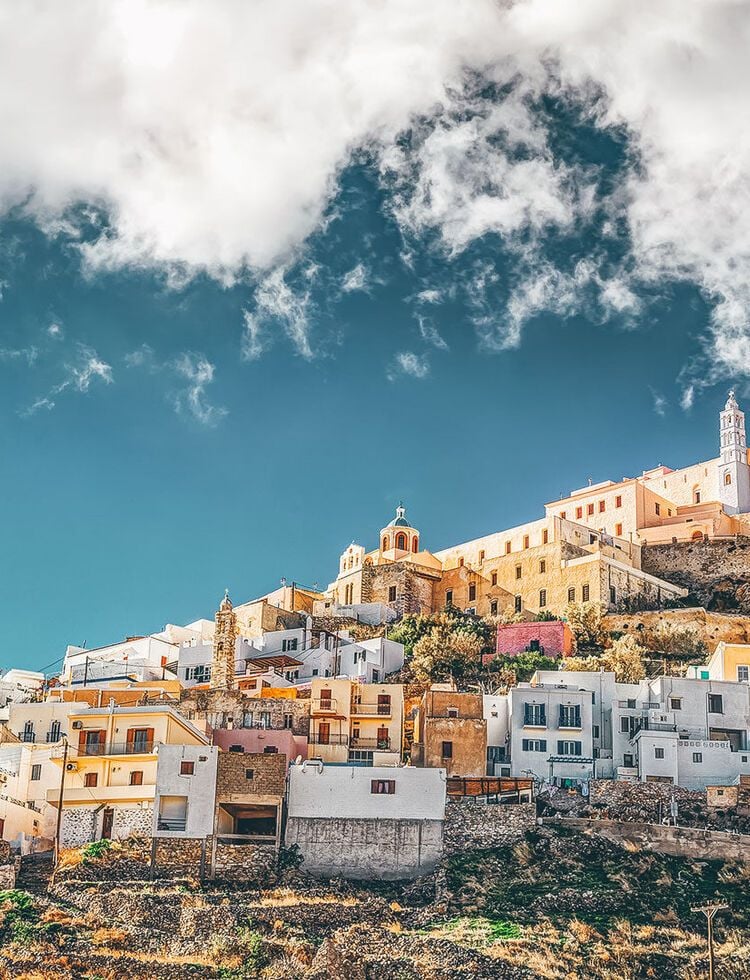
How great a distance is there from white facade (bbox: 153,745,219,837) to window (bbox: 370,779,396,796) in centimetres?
667

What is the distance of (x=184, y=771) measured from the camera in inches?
2207

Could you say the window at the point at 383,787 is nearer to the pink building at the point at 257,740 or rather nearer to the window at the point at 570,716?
the pink building at the point at 257,740

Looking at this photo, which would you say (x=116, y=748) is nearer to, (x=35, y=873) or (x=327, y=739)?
(x=35, y=873)

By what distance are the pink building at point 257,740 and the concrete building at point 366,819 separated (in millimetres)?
5349


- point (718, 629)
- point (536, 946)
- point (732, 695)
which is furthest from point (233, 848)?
point (718, 629)

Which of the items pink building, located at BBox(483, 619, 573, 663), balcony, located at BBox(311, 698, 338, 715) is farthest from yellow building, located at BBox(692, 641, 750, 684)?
balcony, located at BBox(311, 698, 338, 715)

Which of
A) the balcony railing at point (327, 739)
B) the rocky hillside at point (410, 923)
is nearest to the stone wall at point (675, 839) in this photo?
the rocky hillside at point (410, 923)

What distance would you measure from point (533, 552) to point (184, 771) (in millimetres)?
→ 44931

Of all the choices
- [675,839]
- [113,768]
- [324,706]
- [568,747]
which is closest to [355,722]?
[324,706]

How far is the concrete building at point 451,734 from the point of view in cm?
6244

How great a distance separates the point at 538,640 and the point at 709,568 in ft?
69.8

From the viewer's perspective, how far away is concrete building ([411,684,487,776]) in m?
62.4

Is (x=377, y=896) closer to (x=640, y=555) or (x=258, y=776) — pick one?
(x=258, y=776)

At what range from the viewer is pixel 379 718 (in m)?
66.3
